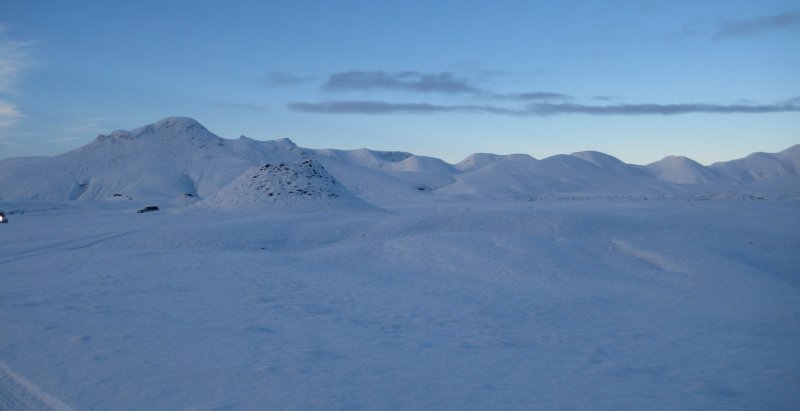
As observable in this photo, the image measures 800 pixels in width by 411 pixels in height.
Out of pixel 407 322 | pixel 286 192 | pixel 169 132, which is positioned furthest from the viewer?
pixel 169 132

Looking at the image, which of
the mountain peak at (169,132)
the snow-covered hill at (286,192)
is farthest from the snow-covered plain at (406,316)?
the mountain peak at (169,132)

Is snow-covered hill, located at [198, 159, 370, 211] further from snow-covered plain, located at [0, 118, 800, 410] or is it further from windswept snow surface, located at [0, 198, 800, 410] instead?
windswept snow surface, located at [0, 198, 800, 410]

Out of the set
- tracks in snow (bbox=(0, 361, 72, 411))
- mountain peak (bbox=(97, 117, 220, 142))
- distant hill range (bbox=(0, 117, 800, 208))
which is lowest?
tracks in snow (bbox=(0, 361, 72, 411))

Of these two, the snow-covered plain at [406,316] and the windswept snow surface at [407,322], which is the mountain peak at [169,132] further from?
the windswept snow surface at [407,322]

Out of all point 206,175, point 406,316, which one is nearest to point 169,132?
point 206,175

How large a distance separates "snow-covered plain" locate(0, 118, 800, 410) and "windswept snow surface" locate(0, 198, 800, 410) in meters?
0.05

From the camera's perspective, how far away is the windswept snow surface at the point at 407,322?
20.2ft

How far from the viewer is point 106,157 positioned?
124625 millimetres

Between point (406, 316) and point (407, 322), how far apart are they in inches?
17.5

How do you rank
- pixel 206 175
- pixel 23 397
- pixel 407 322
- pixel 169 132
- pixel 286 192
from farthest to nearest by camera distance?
1. pixel 169 132
2. pixel 206 175
3. pixel 286 192
4. pixel 407 322
5. pixel 23 397

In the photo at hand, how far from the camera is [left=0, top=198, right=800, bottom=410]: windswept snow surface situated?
242 inches

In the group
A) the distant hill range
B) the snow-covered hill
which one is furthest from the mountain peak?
the snow-covered hill

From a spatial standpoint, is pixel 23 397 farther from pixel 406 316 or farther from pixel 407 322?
pixel 406 316

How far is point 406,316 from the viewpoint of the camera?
9844 millimetres
